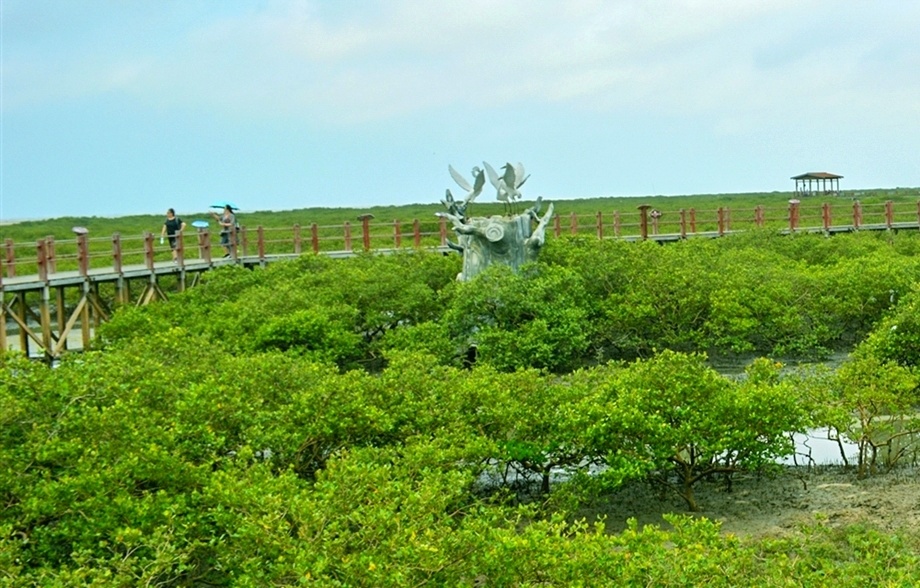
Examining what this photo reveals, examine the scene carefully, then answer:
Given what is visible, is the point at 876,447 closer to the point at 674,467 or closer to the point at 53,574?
the point at 674,467

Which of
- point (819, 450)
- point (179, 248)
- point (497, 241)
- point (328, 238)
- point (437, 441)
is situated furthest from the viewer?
point (328, 238)

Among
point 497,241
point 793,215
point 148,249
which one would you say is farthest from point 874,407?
point 793,215

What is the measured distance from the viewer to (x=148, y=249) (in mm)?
24828

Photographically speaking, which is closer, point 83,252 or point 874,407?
point 874,407

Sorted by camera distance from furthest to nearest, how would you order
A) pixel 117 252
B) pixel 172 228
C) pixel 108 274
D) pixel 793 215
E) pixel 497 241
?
pixel 793 215 → pixel 172 228 → pixel 117 252 → pixel 108 274 → pixel 497 241

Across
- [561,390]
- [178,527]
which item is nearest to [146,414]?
[178,527]

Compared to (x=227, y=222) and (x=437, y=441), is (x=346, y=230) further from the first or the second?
(x=437, y=441)

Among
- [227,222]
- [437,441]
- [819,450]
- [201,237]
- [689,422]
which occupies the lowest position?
[819,450]

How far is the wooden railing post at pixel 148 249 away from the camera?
24594 millimetres

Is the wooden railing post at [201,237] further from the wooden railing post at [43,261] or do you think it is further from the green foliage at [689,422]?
the green foliage at [689,422]

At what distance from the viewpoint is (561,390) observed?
12.1m

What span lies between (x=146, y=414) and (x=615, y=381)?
15.5 feet

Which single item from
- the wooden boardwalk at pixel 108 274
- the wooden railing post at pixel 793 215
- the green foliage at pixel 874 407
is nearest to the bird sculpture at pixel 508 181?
the wooden boardwalk at pixel 108 274

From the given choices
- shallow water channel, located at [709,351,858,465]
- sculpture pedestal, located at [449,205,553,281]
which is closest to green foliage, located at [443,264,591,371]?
sculpture pedestal, located at [449,205,553,281]
